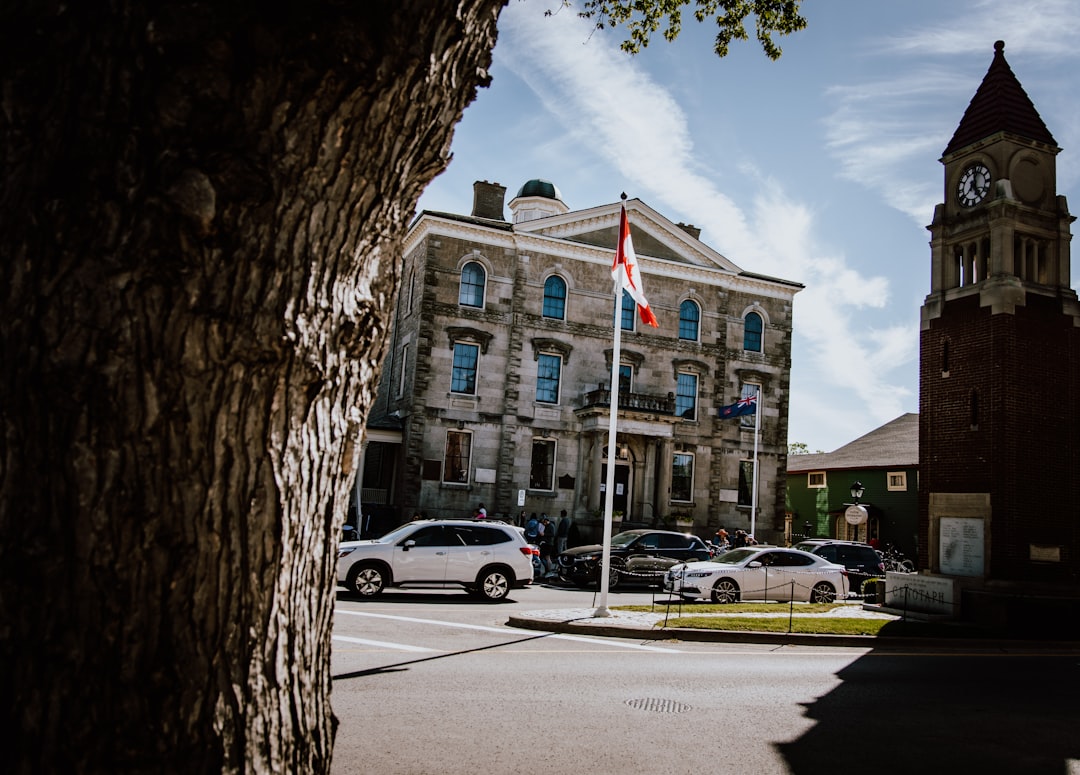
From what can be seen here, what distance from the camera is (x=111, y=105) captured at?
2461 mm


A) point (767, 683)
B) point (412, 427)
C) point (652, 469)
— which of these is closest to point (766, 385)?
point (652, 469)

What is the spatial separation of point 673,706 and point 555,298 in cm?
2887

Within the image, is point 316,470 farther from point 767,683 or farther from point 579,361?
point 579,361

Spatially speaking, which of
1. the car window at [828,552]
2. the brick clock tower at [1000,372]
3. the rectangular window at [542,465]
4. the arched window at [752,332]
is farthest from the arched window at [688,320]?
the brick clock tower at [1000,372]

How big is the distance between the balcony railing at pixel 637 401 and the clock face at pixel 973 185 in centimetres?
1674

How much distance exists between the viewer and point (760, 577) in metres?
19.8

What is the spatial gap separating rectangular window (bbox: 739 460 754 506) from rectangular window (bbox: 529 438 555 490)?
9615mm

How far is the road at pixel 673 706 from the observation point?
6.66 meters

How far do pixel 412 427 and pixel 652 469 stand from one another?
33.7ft

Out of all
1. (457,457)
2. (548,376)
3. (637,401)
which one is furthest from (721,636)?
(548,376)

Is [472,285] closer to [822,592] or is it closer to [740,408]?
[740,408]

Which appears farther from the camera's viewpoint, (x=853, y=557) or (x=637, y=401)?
(x=637, y=401)

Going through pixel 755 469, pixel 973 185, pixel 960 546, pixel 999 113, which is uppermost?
pixel 999 113

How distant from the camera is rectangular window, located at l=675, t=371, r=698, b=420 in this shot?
38344 mm
